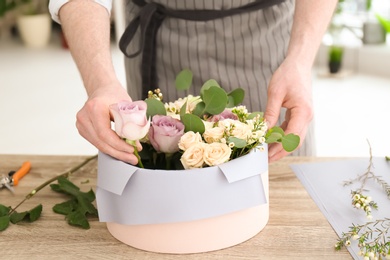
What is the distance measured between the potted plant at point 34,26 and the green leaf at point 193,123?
5.33 metres

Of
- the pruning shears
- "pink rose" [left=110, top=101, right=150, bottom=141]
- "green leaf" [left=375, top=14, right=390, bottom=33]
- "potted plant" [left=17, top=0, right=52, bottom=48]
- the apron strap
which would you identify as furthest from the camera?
"potted plant" [left=17, top=0, right=52, bottom=48]

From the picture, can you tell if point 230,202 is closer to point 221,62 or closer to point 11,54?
point 221,62

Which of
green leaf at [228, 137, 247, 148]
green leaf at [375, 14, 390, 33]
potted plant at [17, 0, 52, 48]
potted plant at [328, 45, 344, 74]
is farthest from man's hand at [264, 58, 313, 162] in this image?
potted plant at [17, 0, 52, 48]

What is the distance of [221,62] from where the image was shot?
6.09 ft

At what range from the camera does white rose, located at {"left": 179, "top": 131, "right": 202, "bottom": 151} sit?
1.20 m

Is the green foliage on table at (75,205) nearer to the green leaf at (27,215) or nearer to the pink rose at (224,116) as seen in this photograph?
the green leaf at (27,215)

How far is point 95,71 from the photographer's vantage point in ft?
4.64

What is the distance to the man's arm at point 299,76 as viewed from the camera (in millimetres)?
1415

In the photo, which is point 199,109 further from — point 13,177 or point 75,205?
point 13,177

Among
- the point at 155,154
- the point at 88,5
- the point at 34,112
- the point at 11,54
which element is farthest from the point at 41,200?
the point at 11,54

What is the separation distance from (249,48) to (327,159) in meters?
0.40

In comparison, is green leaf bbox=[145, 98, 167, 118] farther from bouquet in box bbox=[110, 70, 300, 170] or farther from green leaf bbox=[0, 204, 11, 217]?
green leaf bbox=[0, 204, 11, 217]

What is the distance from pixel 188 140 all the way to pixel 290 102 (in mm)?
331

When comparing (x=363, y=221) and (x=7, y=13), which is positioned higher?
(x=363, y=221)
